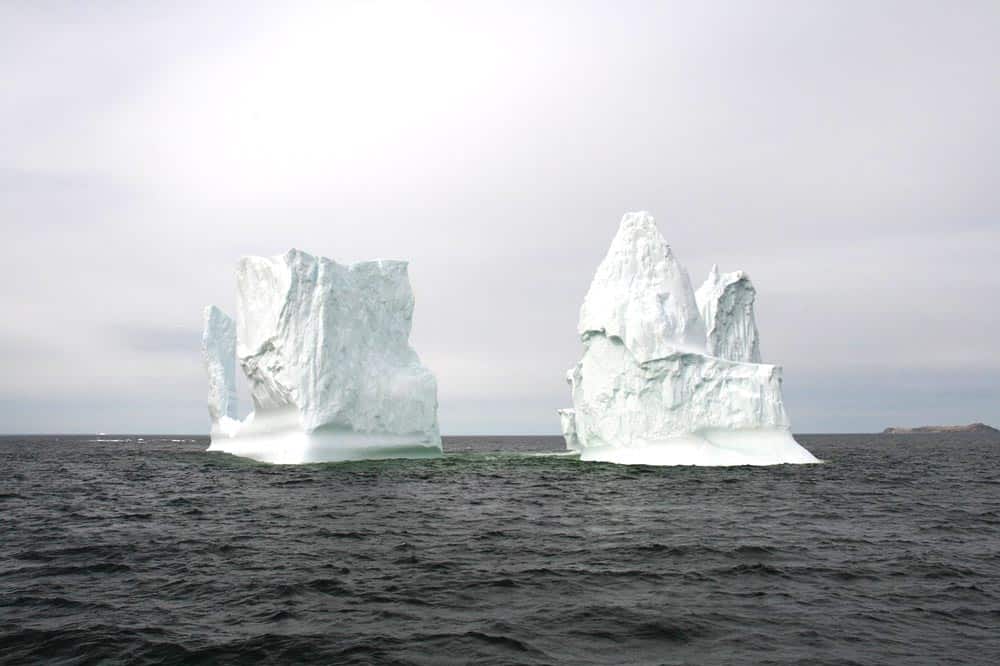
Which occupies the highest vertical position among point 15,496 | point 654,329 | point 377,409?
point 654,329

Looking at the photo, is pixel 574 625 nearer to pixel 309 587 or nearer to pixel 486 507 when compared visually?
pixel 309 587

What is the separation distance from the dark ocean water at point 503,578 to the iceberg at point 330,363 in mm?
13136

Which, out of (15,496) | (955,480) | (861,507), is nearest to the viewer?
(861,507)

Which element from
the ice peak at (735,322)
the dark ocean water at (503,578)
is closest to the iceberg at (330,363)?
the dark ocean water at (503,578)

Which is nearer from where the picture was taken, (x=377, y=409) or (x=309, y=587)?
(x=309, y=587)

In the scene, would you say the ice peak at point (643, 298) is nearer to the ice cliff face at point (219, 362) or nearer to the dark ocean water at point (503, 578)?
the dark ocean water at point (503, 578)

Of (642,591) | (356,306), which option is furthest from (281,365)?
(642,591)

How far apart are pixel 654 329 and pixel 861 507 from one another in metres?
14.0

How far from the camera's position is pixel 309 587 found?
9844mm

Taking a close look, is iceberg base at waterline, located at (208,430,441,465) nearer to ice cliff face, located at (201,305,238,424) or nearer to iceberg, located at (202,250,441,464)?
iceberg, located at (202,250,441,464)

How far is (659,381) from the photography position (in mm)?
31141

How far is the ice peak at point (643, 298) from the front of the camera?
31.1 m

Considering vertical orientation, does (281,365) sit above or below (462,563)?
above

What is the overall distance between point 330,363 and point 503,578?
25.5 m
